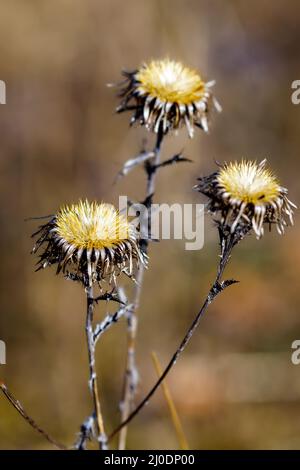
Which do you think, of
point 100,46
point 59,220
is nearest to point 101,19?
point 100,46

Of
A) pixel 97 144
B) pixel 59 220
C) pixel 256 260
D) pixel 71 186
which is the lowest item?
pixel 59 220

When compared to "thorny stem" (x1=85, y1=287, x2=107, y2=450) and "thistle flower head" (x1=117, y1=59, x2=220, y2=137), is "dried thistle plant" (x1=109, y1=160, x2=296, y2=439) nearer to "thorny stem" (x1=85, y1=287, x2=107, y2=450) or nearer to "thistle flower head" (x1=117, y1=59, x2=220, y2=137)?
"thorny stem" (x1=85, y1=287, x2=107, y2=450)

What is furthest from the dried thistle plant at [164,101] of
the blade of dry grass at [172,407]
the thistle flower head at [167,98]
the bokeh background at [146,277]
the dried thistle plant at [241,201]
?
the bokeh background at [146,277]

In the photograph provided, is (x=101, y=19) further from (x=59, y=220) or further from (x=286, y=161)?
(x=59, y=220)

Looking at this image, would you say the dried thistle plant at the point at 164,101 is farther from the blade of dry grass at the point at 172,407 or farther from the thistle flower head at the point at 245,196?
the thistle flower head at the point at 245,196

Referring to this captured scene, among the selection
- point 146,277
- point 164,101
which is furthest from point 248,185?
point 146,277

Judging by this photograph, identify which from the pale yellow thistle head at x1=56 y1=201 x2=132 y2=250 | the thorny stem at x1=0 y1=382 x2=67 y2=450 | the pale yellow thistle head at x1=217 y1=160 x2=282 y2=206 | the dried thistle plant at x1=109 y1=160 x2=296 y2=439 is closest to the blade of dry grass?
the thorny stem at x1=0 y1=382 x2=67 y2=450
